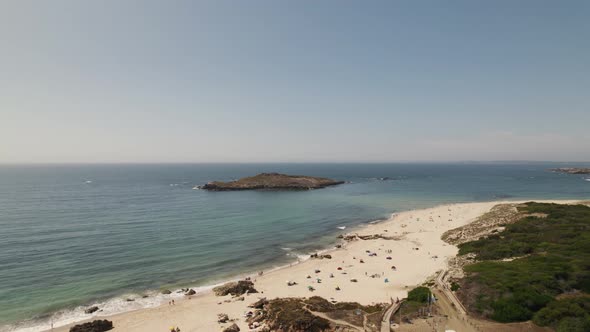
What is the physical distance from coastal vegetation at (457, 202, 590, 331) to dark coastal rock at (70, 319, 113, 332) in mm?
30369

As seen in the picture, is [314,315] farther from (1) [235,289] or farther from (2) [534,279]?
(2) [534,279]

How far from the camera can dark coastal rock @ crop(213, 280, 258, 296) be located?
3102cm

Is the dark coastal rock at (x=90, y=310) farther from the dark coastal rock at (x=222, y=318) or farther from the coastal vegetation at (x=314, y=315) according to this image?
the coastal vegetation at (x=314, y=315)

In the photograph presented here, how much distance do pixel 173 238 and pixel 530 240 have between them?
2195 inches

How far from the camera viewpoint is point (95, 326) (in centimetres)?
2388

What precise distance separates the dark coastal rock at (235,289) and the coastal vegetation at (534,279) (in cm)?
2085

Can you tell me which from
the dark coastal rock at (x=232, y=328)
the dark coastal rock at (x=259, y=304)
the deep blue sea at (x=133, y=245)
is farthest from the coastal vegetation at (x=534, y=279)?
the deep blue sea at (x=133, y=245)

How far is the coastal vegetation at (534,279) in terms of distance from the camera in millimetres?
20422

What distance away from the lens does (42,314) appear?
27.0 meters

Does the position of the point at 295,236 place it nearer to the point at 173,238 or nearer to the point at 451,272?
the point at 173,238

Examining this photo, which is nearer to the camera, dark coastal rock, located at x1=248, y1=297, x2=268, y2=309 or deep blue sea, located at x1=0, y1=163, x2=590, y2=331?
dark coastal rock, located at x1=248, y1=297, x2=268, y2=309

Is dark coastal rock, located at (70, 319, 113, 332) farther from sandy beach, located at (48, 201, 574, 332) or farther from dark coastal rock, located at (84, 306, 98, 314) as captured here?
dark coastal rock, located at (84, 306, 98, 314)

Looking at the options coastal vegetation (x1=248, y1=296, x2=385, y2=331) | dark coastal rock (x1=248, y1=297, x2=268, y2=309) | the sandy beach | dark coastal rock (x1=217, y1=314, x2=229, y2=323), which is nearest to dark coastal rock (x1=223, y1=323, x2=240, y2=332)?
the sandy beach

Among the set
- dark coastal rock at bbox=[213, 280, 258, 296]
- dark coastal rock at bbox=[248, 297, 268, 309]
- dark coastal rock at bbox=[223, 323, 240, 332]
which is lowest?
dark coastal rock at bbox=[213, 280, 258, 296]
